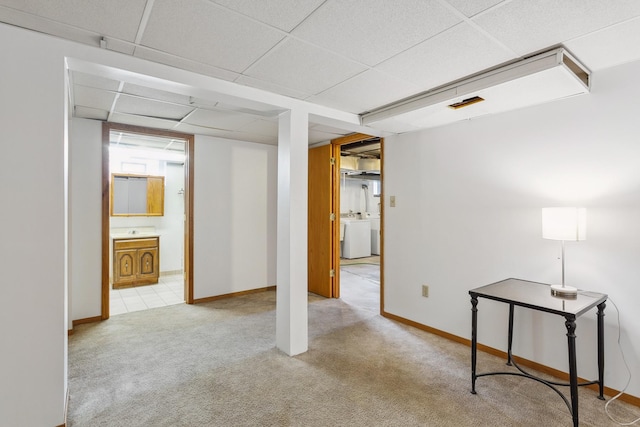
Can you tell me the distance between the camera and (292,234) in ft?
9.09

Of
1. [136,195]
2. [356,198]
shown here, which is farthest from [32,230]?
[356,198]

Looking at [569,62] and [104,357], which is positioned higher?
[569,62]

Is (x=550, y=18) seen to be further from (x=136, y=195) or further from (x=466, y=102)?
(x=136, y=195)

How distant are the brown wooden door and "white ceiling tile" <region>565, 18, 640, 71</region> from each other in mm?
2991

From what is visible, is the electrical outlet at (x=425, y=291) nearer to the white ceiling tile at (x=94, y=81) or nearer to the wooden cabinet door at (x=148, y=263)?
the white ceiling tile at (x=94, y=81)

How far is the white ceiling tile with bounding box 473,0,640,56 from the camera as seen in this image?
4.84 ft

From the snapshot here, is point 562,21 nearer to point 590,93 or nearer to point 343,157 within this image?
point 590,93

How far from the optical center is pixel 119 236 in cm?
503

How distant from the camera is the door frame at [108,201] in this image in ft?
12.0

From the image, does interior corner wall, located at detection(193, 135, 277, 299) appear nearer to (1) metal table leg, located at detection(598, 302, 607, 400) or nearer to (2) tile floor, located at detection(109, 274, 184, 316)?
(2) tile floor, located at detection(109, 274, 184, 316)

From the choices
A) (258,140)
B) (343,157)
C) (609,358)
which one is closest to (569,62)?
(609,358)

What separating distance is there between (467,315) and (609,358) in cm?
103

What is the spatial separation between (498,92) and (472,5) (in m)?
0.98

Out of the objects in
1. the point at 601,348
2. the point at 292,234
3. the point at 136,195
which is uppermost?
the point at 136,195
